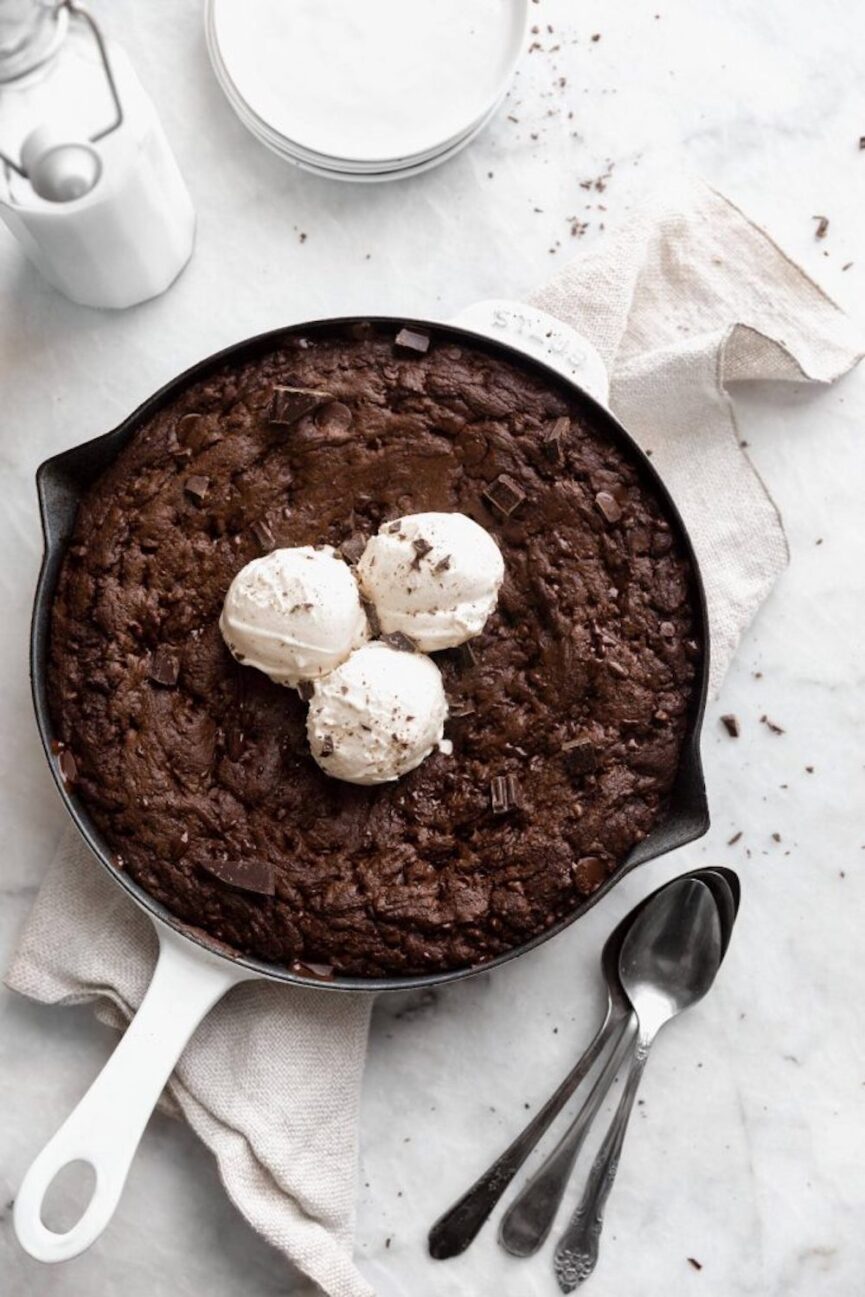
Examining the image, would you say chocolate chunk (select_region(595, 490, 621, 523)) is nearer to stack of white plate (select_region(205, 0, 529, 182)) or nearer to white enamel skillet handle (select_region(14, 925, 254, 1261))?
stack of white plate (select_region(205, 0, 529, 182))

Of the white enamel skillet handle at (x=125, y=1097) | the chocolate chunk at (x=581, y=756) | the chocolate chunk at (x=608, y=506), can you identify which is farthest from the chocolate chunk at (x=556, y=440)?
the white enamel skillet handle at (x=125, y=1097)

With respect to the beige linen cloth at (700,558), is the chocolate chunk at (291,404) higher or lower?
higher

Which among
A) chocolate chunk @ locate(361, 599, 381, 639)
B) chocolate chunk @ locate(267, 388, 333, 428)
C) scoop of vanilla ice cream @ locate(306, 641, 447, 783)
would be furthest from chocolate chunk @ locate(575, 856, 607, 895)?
chocolate chunk @ locate(267, 388, 333, 428)

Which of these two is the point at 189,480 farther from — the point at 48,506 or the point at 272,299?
the point at 272,299

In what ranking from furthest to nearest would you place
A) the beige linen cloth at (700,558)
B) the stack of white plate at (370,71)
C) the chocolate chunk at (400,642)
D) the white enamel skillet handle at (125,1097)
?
the stack of white plate at (370,71) < the beige linen cloth at (700,558) < the chocolate chunk at (400,642) < the white enamel skillet handle at (125,1097)

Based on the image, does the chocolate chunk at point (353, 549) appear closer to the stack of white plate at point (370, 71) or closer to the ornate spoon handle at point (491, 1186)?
the stack of white plate at point (370, 71)

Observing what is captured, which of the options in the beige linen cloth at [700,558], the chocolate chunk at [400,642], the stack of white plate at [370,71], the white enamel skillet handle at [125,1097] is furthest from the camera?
the stack of white plate at [370,71]

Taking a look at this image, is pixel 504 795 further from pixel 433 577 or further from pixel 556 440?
pixel 556 440
